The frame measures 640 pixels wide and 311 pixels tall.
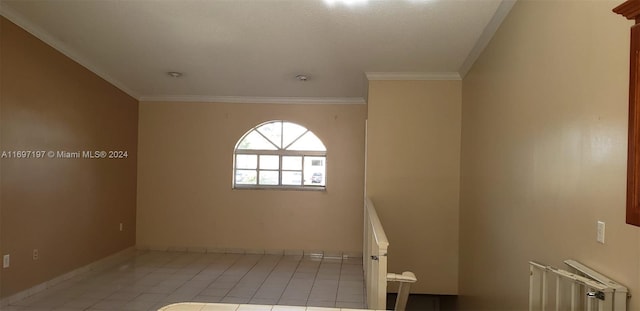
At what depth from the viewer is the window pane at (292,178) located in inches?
233

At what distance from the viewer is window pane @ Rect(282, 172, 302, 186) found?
19.4 feet

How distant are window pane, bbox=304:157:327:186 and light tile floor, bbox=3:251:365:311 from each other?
111cm

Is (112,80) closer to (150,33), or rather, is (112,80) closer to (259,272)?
(150,33)

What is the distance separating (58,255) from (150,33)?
2.59m

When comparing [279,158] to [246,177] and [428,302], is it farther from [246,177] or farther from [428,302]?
[428,302]

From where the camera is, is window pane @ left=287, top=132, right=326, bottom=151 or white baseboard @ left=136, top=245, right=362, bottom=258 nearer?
white baseboard @ left=136, top=245, right=362, bottom=258

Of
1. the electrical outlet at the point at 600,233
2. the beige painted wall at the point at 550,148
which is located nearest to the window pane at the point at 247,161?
the beige painted wall at the point at 550,148

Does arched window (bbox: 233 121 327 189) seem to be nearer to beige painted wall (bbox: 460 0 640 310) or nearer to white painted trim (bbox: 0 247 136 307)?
white painted trim (bbox: 0 247 136 307)

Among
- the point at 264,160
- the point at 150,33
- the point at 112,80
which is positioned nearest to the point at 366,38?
the point at 150,33

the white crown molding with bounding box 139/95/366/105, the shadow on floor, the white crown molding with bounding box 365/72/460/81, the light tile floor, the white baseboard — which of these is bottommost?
the shadow on floor

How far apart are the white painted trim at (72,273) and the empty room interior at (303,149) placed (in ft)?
0.06

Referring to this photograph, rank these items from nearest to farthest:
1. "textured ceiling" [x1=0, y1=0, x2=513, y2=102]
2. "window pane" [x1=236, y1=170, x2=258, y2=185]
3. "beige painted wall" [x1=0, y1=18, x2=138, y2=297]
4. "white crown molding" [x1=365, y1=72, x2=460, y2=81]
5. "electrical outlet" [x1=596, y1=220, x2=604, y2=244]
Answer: "electrical outlet" [x1=596, y1=220, x2=604, y2=244], "textured ceiling" [x1=0, y1=0, x2=513, y2=102], "beige painted wall" [x1=0, y1=18, x2=138, y2=297], "white crown molding" [x1=365, y1=72, x2=460, y2=81], "window pane" [x1=236, y1=170, x2=258, y2=185]

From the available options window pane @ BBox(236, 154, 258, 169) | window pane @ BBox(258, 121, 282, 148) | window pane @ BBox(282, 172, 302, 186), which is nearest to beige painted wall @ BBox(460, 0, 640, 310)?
window pane @ BBox(282, 172, 302, 186)

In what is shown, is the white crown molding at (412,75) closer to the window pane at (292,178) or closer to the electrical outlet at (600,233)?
the window pane at (292,178)
